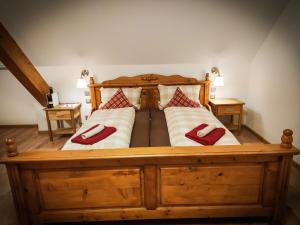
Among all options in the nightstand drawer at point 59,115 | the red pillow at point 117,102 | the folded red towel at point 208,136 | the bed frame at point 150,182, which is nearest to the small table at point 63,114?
the nightstand drawer at point 59,115

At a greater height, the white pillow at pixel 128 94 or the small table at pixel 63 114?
the white pillow at pixel 128 94

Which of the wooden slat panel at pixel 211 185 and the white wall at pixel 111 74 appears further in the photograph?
the white wall at pixel 111 74

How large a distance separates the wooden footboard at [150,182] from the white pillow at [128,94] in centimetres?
174

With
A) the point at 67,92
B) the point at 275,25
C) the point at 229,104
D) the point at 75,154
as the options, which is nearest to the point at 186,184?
the point at 75,154

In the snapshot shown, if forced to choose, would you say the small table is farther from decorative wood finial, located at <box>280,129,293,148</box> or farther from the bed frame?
decorative wood finial, located at <box>280,129,293,148</box>

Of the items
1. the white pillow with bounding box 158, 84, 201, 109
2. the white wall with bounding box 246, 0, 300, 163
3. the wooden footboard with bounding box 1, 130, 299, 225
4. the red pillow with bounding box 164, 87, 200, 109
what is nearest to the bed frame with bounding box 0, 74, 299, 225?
the wooden footboard with bounding box 1, 130, 299, 225

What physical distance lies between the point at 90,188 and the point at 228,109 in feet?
8.23

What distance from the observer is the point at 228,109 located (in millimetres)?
3451

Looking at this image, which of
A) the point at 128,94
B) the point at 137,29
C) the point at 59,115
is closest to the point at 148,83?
the point at 128,94

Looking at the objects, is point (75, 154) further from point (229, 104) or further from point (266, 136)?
point (266, 136)

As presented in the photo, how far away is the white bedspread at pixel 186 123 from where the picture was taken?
2086 mm

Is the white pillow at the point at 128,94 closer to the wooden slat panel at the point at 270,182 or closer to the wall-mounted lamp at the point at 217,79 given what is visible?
the wall-mounted lamp at the point at 217,79

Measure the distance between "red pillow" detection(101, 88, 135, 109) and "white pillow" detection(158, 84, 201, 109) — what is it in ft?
1.60

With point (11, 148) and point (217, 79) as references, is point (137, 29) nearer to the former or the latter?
point (217, 79)
